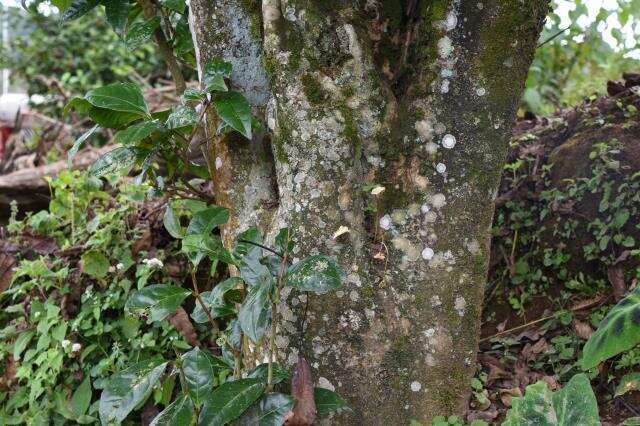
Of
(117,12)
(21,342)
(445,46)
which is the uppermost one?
(117,12)

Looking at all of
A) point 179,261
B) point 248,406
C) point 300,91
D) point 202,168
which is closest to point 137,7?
point 202,168

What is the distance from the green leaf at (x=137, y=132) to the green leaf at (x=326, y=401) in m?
0.85

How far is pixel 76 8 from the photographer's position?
2311 millimetres

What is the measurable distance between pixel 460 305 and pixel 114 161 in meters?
1.12

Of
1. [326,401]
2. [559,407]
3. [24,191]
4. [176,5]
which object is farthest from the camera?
[24,191]

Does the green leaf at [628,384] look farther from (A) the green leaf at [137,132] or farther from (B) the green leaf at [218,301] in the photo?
(A) the green leaf at [137,132]

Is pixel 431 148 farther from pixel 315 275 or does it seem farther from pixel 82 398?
pixel 82 398

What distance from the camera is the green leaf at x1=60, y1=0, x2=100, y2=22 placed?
2275 mm

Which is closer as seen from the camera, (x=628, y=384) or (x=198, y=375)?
(x=198, y=375)

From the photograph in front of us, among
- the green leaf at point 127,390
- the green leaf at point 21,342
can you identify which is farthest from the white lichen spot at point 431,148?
the green leaf at point 21,342

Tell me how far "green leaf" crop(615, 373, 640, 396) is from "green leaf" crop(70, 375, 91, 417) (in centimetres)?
189

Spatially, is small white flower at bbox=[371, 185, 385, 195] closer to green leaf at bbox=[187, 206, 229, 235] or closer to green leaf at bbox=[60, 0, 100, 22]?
green leaf at bbox=[187, 206, 229, 235]

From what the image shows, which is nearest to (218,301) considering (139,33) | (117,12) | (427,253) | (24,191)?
(427,253)

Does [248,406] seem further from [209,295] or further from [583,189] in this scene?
[583,189]
